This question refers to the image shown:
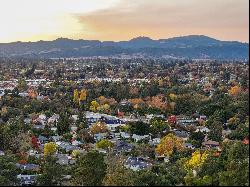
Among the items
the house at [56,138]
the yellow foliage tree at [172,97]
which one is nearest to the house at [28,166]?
the house at [56,138]

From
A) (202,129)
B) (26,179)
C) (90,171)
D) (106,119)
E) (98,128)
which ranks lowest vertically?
(106,119)

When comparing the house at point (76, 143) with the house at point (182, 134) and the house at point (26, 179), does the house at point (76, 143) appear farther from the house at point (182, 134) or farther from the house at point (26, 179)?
the house at point (26, 179)

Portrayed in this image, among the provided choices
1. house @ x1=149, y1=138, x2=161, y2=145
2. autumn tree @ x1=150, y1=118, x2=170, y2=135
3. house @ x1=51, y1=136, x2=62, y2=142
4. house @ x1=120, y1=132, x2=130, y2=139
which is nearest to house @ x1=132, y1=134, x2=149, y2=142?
house @ x1=120, y1=132, x2=130, y2=139

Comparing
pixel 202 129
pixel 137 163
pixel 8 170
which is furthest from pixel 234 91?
pixel 8 170

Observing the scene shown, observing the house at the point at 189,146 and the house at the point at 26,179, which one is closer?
the house at the point at 26,179

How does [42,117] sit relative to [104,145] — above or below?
below

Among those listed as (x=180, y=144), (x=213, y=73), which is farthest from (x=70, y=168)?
(x=213, y=73)

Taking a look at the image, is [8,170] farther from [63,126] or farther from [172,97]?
[172,97]

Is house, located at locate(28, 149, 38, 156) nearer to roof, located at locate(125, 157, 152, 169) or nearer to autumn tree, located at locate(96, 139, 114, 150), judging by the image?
autumn tree, located at locate(96, 139, 114, 150)
